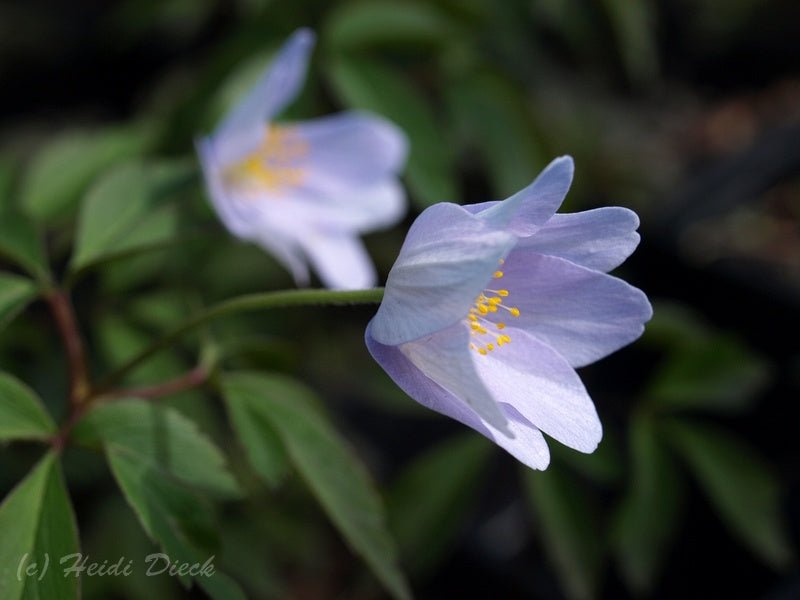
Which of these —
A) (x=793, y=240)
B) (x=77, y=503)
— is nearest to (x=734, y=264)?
(x=793, y=240)

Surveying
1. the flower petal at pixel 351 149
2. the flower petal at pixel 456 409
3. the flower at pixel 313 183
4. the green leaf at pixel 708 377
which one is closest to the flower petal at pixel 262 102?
the flower at pixel 313 183

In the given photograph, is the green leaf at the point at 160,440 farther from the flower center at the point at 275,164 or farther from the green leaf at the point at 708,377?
the green leaf at the point at 708,377

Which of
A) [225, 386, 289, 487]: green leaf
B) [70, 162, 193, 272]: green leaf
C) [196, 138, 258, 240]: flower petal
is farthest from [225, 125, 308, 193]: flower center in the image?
[225, 386, 289, 487]: green leaf

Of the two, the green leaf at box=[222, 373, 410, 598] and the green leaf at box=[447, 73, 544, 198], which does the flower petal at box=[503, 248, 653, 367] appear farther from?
the green leaf at box=[447, 73, 544, 198]

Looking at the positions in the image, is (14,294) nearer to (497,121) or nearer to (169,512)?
(169,512)

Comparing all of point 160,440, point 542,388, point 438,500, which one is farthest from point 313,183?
point 542,388

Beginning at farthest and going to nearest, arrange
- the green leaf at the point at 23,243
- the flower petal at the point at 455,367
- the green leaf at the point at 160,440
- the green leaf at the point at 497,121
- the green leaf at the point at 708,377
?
the green leaf at the point at 497,121 < the green leaf at the point at 708,377 < the green leaf at the point at 23,243 < the green leaf at the point at 160,440 < the flower petal at the point at 455,367
